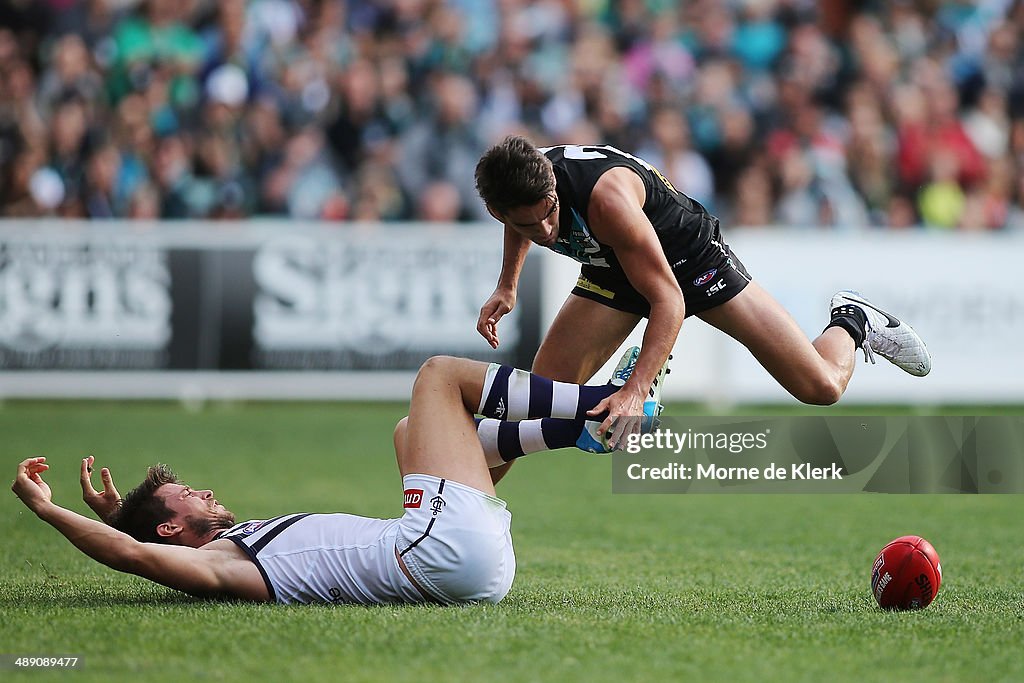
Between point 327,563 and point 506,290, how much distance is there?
1.97 m

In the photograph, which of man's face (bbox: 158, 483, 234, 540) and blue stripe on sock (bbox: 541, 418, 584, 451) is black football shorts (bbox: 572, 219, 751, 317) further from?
man's face (bbox: 158, 483, 234, 540)

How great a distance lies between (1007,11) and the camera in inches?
716

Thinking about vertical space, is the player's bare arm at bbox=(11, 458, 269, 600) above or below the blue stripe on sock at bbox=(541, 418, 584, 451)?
below

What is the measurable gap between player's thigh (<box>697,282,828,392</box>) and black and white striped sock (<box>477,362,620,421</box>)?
1177 mm

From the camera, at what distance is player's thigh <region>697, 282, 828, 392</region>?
6.66 m

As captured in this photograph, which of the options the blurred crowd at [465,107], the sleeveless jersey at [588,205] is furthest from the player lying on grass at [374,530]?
the blurred crowd at [465,107]

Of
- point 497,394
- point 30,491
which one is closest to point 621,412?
point 497,394

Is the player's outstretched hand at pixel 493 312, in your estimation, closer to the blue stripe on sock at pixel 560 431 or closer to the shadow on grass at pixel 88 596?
the blue stripe on sock at pixel 560 431

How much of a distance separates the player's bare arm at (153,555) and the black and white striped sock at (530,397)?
1.13 m

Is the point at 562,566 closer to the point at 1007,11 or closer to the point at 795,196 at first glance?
the point at 795,196

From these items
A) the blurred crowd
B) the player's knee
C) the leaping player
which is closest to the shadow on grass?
the player's knee

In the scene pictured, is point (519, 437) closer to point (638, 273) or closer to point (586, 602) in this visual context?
point (586, 602)

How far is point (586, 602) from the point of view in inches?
219

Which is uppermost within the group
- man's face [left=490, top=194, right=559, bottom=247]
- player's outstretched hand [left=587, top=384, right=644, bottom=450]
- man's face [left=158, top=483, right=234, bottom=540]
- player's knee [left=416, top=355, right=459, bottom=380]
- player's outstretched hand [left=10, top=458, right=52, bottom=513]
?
man's face [left=490, top=194, right=559, bottom=247]
